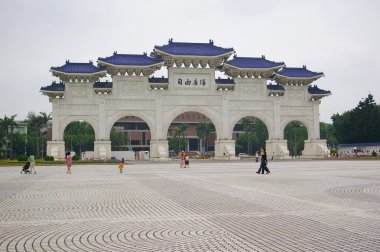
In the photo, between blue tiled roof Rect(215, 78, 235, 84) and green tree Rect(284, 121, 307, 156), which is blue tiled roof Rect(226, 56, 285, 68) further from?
green tree Rect(284, 121, 307, 156)

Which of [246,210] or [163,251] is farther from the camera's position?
[246,210]

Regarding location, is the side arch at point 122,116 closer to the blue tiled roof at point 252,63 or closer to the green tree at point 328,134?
the blue tiled roof at point 252,63

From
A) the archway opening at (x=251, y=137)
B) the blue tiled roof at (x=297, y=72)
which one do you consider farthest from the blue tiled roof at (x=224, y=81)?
the archway opening at (x=251, y=137)

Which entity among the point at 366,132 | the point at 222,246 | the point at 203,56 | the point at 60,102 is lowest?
the point at 222,246

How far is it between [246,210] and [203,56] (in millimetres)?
42935

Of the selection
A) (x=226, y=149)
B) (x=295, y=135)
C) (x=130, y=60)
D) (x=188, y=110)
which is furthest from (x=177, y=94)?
(x=295, y=135)

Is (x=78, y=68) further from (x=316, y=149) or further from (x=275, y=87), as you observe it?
A: (x=316, y=149)

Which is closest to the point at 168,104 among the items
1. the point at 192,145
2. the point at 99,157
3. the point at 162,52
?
the point at 162,52

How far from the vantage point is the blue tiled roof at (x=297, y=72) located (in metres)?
55.2

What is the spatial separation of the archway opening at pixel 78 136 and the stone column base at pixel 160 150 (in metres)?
32.2

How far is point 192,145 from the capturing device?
104 m

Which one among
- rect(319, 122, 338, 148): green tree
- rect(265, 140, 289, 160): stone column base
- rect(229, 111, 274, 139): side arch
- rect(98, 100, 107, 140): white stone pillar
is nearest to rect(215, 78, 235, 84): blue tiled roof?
rect(229, 111, 274, 139): side arch

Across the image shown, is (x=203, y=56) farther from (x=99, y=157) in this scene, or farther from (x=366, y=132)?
(x=366, y=132)

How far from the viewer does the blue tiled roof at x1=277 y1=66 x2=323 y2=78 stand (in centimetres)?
5525
